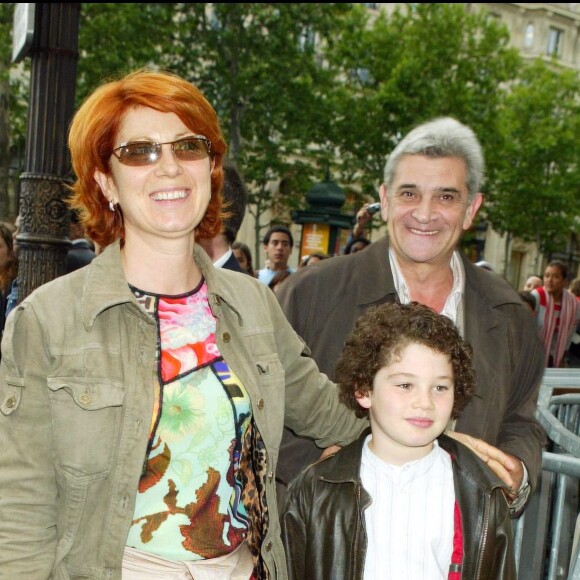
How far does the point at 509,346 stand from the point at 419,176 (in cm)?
77

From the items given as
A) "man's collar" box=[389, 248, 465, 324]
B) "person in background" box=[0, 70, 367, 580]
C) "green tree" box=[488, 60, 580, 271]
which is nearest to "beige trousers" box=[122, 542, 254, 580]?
"person in background" box=[0, 70, 367, 580]

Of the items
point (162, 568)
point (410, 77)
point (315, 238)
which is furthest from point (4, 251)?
point (410, 77)

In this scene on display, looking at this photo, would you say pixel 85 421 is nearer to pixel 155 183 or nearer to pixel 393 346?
pixel 155 183

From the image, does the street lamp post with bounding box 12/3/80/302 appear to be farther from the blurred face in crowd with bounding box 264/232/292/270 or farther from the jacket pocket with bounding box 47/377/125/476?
the blurred face in crowd with bounding box 264/232/292/270

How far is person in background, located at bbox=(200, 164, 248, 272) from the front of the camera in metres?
4.05

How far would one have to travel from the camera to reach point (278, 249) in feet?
33.0

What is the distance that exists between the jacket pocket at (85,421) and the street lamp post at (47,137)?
104 inches

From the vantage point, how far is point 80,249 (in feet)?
22.0

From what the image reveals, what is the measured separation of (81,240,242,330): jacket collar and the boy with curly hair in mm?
564

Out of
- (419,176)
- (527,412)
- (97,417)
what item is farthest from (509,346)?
(97,417)

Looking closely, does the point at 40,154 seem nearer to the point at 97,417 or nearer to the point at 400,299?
the point at 400,299

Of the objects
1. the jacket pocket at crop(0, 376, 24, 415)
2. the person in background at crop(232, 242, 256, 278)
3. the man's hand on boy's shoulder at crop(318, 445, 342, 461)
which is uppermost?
the jacket pocket at crop(0, 376, 24, 415)

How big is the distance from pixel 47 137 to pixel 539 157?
35645mm

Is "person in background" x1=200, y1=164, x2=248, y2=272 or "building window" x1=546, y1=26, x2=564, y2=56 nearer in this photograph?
"person in background" x1=200, y1=164, x2=248, y2=272
